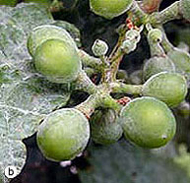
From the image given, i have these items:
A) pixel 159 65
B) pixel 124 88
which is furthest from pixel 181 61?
pixel 124 88

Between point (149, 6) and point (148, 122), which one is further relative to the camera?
point (149, 6)

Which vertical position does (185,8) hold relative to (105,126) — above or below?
above

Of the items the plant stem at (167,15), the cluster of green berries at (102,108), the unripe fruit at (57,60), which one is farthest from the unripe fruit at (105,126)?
the plant stem at (167,15)

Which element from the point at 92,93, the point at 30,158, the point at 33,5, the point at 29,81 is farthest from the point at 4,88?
the point at 30,158

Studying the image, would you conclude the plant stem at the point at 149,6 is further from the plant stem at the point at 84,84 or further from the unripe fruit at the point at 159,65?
the plant stem at the point at 84,84

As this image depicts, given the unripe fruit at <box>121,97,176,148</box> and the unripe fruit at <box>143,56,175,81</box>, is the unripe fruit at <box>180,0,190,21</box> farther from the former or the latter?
the unripe fruit at <box>121,97,176,148</box>

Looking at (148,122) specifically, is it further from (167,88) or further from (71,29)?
(71,29)
